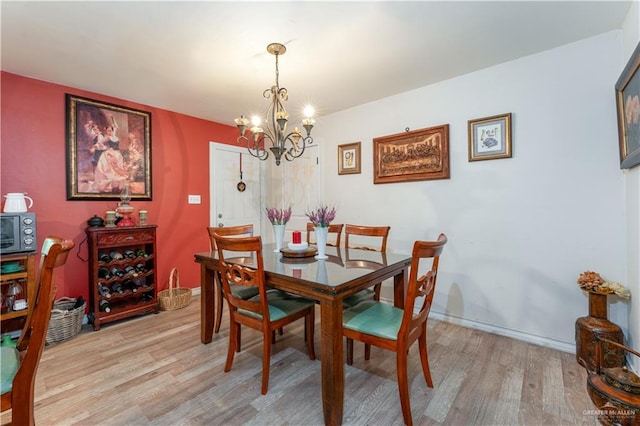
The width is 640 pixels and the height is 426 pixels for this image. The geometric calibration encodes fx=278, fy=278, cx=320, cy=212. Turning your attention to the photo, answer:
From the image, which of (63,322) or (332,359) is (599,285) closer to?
(332,359)

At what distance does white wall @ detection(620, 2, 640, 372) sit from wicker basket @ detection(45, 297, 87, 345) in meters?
4.32

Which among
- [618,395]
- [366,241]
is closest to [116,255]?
[366,241]

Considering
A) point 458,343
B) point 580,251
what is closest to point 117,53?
point 458,343

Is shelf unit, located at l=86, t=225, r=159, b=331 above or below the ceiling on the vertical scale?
below

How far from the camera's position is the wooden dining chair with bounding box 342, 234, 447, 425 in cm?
144

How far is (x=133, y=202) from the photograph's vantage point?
3270 mm

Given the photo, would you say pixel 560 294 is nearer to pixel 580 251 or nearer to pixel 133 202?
pixel 580 251

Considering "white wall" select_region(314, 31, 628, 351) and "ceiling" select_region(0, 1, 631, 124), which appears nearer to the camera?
"ceiling" select_region(0, 1, 631, 124)

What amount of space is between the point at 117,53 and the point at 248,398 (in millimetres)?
2744

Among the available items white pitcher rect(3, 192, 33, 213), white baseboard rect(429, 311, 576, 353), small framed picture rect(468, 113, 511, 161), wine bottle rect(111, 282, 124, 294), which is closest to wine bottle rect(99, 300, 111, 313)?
wine bottle rect(111, 282, 124, 294)

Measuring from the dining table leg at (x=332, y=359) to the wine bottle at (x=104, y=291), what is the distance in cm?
251

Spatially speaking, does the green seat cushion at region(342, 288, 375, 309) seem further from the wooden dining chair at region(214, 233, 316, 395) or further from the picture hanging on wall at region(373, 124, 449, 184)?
the picture hanging on wall at region(373, 124, 449, 184)

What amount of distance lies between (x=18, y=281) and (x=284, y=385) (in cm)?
247

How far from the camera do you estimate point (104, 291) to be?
281 cm
